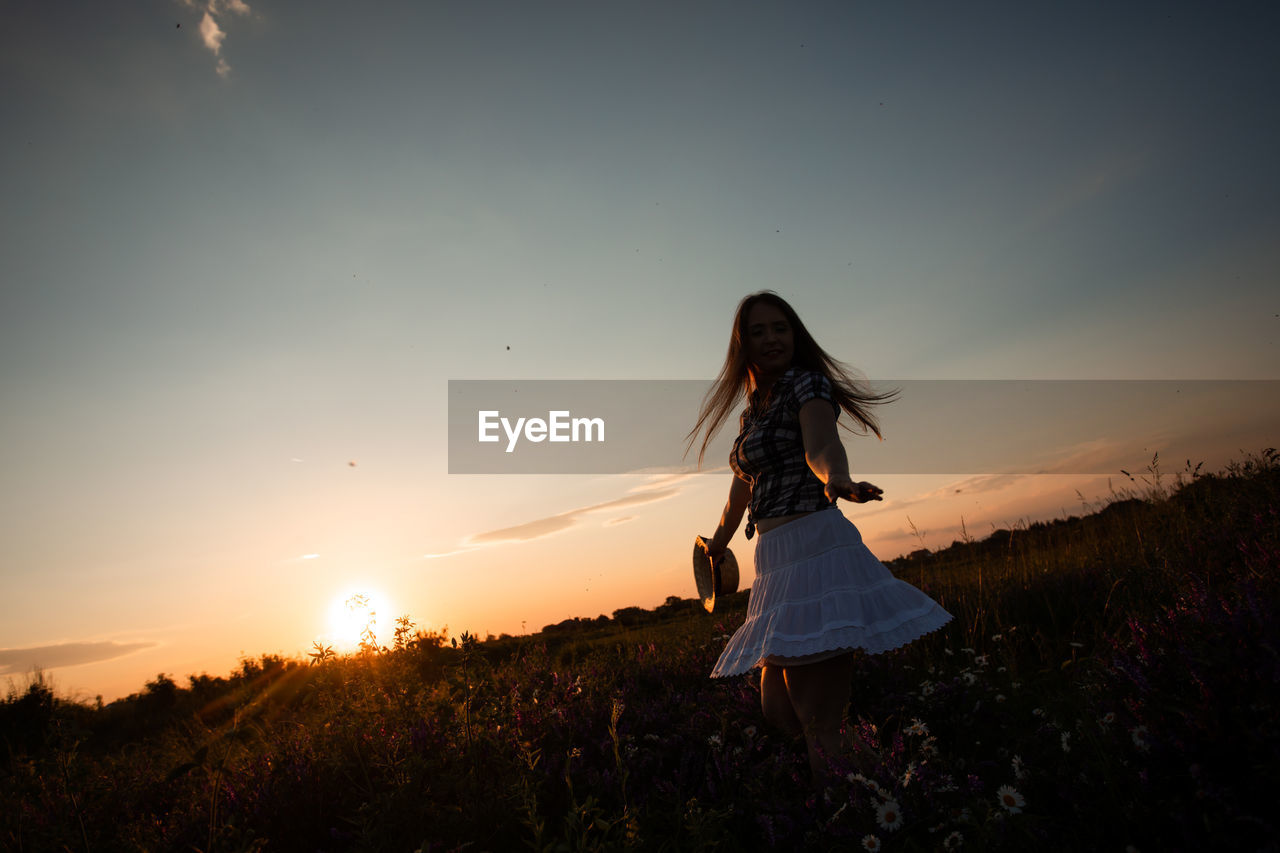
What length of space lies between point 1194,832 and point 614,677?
412cm

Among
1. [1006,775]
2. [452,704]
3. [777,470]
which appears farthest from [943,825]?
[452,704]

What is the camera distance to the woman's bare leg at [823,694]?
3.05 meters

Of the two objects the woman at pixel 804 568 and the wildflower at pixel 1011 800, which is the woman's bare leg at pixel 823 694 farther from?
the wildflower at pixel 1011 800

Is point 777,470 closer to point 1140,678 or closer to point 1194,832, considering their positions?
point 1140,678

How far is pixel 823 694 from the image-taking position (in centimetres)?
307

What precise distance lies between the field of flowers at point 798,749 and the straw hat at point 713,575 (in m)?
0.65

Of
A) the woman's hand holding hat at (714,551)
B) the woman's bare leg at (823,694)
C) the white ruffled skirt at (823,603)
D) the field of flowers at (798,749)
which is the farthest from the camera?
the woman's hand holding hat at (714,551)

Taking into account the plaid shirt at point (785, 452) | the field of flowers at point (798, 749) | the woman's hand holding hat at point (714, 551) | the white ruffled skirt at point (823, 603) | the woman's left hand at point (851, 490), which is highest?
the plaid shirt at point (785, 452)

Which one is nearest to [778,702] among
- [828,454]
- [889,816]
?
[889,816]

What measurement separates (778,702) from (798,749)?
0.47m

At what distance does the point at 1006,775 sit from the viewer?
311 centimetres

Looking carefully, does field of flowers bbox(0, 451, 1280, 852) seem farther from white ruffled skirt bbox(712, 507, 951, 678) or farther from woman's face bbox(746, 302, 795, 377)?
woman's face bbox(746, 302, 795, 377)

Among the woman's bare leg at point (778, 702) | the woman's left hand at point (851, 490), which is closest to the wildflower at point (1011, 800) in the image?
the woman's left hand at point (851, 490)

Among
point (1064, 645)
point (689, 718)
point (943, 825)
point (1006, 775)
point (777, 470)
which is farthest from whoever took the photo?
point (1064, 645)
